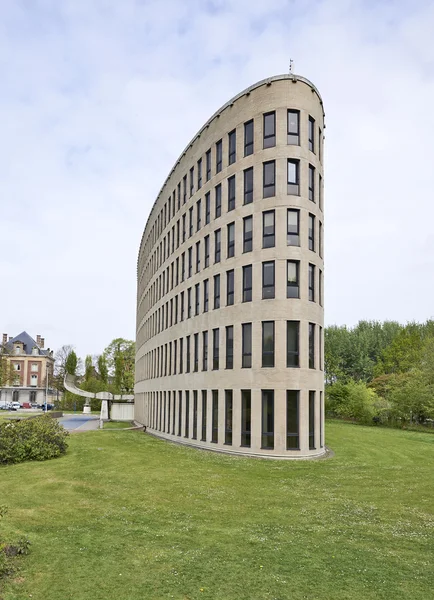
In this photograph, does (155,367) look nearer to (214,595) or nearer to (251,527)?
(251,527)

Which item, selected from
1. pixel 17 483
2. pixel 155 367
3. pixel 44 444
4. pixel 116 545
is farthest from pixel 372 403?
pixel 116 545

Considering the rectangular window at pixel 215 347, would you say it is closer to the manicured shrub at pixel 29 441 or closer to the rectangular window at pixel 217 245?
the rectangular window at pixel 217 245

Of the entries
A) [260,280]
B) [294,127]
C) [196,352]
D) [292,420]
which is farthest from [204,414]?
[294,127]

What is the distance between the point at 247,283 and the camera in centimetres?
3008

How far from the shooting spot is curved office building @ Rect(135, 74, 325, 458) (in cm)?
2772

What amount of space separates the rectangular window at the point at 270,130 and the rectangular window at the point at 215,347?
12206 millimetres

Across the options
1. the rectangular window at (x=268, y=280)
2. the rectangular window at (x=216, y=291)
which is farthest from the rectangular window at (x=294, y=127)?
the rectangular window at (x=216, y=291)

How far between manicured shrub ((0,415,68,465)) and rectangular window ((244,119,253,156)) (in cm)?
2050

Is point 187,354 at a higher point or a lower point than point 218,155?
lower

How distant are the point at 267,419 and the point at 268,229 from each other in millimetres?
11007

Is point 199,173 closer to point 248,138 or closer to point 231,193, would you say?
point 231,193

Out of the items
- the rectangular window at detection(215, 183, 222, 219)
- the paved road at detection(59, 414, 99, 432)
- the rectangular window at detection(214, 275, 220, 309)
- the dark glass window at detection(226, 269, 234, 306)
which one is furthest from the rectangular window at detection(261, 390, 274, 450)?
the paved road at detection(59, 414, 99, 432)

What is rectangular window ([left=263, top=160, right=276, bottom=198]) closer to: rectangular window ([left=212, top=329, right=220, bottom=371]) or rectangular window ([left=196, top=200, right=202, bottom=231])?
rectangular window ([left=196, top=200, right=202, bottom=231])

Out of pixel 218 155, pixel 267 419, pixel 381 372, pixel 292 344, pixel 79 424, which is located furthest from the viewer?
pixel 381 372
